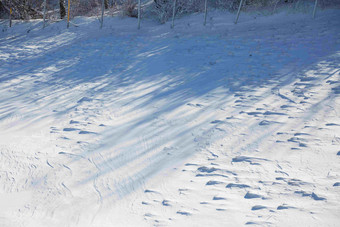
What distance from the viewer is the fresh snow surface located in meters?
2.74

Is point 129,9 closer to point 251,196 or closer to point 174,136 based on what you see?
point 174,136

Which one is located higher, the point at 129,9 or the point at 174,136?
the point at 129,9

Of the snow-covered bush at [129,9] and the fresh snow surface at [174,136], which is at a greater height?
the snow-covered bush at [129,9]

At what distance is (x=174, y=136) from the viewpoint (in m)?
4.21

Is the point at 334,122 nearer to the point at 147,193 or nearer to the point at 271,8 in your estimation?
the point at 147,193

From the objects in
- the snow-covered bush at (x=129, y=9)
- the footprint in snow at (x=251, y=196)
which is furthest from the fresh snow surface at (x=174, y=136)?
the snow-covered bush at (x=129, y=9)

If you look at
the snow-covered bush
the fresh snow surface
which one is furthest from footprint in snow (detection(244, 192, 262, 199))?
the snow-covered bush

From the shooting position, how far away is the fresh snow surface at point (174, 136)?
274 cm

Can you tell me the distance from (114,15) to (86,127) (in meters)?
11.5

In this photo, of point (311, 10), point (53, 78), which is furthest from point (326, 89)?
point (311, 10)

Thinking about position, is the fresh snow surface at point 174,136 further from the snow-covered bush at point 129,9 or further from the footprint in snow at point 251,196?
the snow-covered bush at point 129,9

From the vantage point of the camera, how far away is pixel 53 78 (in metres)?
6.86

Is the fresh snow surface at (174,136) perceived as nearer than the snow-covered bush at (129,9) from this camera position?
Yes

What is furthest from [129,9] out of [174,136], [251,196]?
[251,196]
